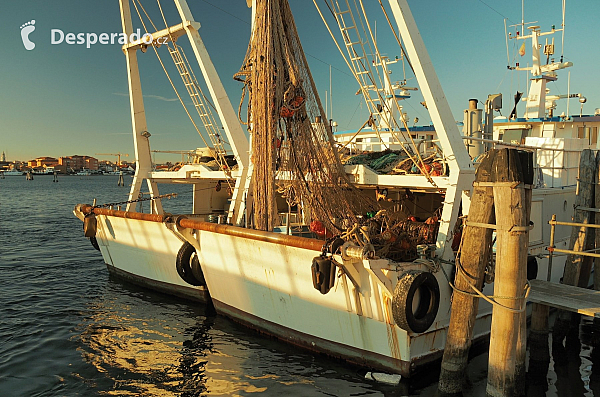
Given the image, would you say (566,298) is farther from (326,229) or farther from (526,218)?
(326,229)

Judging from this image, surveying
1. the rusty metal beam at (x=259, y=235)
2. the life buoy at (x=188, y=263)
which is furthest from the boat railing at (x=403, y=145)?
the life buoy at (x=188, y=263)

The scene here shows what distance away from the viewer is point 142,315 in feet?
37.4

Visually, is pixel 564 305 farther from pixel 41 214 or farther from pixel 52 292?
pixel 41 214

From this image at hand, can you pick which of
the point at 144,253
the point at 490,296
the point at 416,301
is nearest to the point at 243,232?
the point at 416,301

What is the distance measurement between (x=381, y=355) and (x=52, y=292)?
1075cm

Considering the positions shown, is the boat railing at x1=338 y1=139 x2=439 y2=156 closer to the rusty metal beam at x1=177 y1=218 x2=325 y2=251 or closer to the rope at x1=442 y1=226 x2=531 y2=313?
the rusty metal beam at x1=177 y1=218 x2=325 y2=251

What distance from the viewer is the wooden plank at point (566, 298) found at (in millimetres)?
6875

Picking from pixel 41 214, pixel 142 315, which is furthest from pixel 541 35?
pixel 41 214

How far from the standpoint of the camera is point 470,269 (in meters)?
6.51

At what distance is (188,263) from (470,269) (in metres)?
7.02

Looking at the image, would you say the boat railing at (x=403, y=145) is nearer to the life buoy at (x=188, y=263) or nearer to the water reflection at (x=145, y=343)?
the life buoy at (x=188, y=263)

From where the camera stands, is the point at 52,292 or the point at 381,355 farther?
the point at 52,292

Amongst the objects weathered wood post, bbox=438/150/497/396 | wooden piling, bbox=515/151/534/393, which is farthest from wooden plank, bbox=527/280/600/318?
weathered wood post, bbox=438/150/497/396

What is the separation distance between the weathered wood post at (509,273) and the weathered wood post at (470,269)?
291 millimetres
